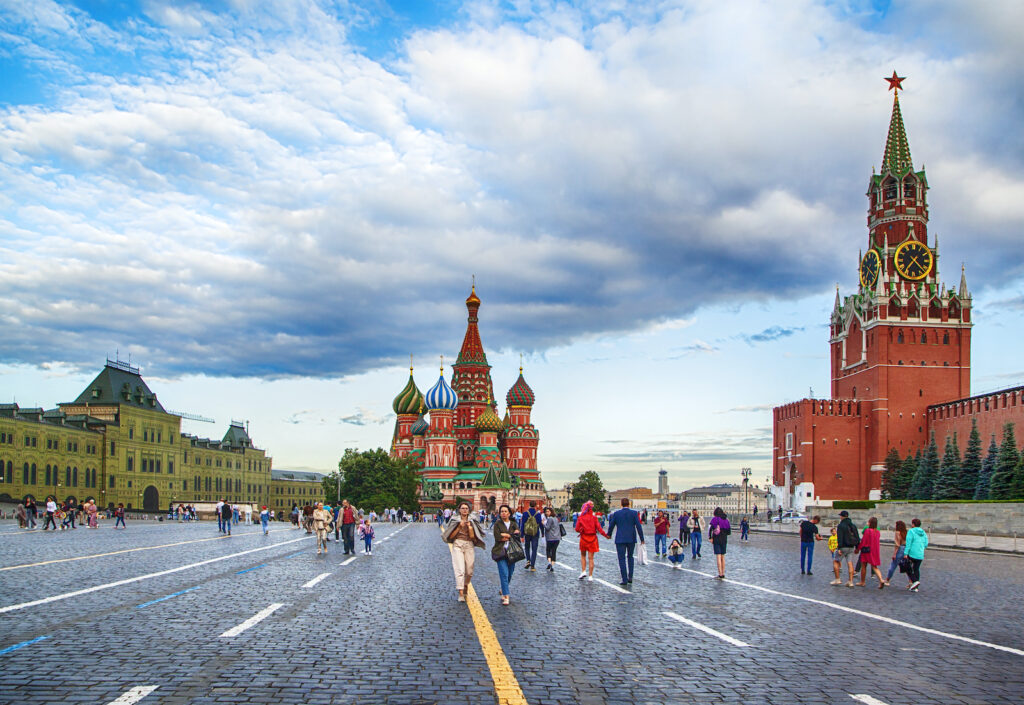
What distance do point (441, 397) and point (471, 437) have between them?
24.7 feet

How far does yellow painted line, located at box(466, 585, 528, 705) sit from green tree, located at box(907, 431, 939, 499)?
71.2 metres

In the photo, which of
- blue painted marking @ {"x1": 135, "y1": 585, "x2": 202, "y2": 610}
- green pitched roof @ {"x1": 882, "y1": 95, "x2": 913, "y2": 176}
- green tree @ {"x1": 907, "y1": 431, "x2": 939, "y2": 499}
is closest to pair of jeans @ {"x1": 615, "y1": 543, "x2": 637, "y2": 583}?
blue painted marking @ {"x1": 135, "y1": 585, "x2": 202, "y2": 610}

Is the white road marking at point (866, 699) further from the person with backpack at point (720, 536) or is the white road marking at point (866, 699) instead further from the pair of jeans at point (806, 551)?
the pair of jeans at point (806, 551)

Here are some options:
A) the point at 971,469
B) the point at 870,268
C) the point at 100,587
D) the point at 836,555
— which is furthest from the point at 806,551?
the point at 870,268

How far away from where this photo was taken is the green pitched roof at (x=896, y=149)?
9650cm

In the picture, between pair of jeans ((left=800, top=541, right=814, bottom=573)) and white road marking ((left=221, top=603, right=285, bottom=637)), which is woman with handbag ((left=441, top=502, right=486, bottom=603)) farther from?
pair of jeans ((left=800, top=541, right=814, bottom=573))

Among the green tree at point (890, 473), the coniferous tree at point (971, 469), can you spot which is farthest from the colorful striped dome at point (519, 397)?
the coniferous tree at point (971, 469)

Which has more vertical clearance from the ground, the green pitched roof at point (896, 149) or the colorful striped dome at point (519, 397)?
the green pitched roof at point (896, 149)

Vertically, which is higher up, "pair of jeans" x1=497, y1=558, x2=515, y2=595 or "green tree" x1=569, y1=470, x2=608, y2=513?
"pair of jeans" x1=497, y1=558, x2=515, y2=595

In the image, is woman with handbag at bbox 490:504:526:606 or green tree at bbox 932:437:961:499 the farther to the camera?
green tree at bbox 932:437:961:499

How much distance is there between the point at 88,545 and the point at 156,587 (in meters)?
14.0

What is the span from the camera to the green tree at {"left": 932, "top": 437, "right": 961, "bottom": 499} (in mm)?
69312

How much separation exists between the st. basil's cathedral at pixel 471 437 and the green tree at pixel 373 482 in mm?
9003

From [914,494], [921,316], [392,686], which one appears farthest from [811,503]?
[392,686]
